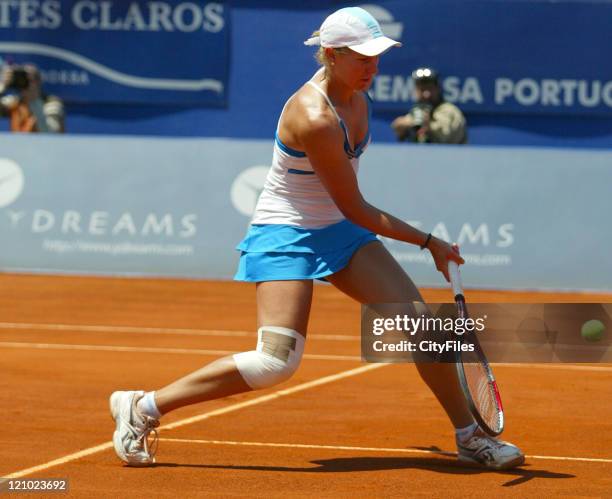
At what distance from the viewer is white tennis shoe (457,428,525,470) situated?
21.6 feet

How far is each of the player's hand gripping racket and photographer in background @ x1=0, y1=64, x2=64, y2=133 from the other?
42.3 ft

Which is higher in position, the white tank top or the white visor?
the white visor

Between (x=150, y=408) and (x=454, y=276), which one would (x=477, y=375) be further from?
(x=150, y=408)

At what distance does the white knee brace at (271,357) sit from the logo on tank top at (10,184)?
396 inches

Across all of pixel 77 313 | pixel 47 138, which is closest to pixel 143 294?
pixel 77 313

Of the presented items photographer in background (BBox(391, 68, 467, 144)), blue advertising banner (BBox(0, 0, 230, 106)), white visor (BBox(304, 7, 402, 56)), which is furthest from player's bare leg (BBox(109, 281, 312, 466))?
blue advertising banner (BBox(0, 0, 230, 106))

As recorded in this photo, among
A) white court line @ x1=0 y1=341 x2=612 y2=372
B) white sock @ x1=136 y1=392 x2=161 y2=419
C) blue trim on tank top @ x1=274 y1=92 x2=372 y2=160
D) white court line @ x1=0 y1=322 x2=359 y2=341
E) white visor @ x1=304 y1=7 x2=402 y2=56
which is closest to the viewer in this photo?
white visor @ x1=304 y1=7 x2=402 y2=56

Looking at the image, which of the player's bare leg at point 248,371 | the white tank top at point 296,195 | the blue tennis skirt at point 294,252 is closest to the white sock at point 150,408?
the player's bare leg at point 248,371

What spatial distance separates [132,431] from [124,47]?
1467 cm

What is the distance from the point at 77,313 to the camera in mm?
13016

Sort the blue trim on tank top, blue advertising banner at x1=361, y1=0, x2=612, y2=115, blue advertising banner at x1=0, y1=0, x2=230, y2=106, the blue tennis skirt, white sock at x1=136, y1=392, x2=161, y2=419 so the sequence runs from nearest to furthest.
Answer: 1. the blue trim on tank top
2. the blue tennis skirt
3. white sock at x1=136, y1=392, x2=161, y2=419
4. blue advertising banner at x1=361, y1=0, x2=612, y2=115
5. blue advertising banner at x1=0, y1=0, x2=230, y2=106

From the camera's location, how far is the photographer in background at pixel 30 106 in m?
18.7

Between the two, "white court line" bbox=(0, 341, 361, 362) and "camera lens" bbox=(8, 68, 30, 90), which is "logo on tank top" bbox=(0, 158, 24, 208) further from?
"white court line" bbox=(0, 341, 361, 362)

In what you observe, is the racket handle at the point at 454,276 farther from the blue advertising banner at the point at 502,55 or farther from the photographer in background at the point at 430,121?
the blue advertising banner at the point at 502,55
